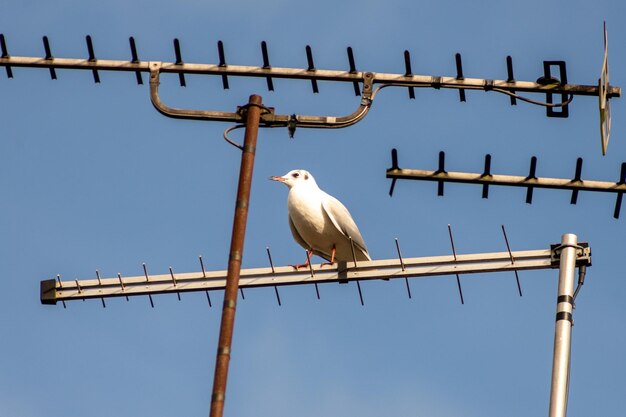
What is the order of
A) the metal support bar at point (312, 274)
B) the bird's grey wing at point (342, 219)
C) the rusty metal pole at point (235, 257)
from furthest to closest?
the bird's grey wing at point (342, 219) → the metal support bar at point (312, 274) → the rusty metal pole at point (235, 257)

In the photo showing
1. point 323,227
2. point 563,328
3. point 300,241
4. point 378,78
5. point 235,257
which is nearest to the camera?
point 235,257

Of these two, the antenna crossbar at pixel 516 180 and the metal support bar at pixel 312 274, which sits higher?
the antenna crossbar at pixel 516 180

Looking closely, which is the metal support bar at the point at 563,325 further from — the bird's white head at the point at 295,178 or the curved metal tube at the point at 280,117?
the bird's white head at the point at 295,178

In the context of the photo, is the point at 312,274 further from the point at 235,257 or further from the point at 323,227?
the point at 323,227

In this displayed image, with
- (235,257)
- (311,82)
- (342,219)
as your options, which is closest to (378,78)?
(311,82)

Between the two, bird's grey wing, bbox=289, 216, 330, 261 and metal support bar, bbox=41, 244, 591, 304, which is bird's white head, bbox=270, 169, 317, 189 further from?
metal support bar, bbox=41, 244, 591, 304

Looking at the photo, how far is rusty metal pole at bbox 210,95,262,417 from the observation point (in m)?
12.4

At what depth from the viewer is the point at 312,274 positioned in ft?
53.0

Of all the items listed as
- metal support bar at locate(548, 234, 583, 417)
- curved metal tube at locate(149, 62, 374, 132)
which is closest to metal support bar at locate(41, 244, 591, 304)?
metal support bar at locate(548, 234, 583, 417)

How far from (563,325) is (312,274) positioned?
3.26 meters

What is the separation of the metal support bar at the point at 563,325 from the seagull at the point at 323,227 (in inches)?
230

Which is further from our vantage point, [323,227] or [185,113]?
[323,227]

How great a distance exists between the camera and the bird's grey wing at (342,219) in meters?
20.5

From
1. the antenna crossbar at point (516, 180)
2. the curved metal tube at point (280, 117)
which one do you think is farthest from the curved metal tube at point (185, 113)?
the antenna crossbar at point (516, 180)
